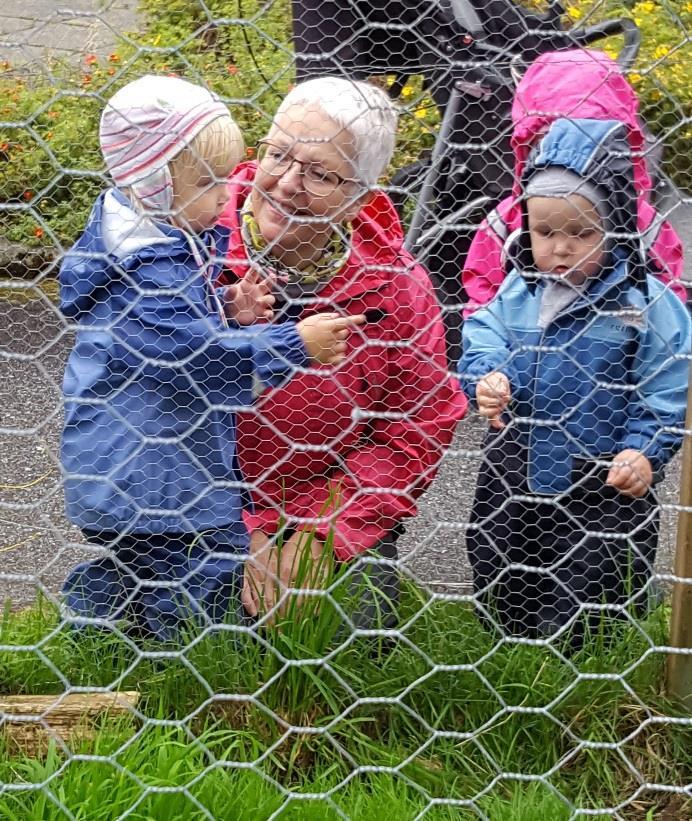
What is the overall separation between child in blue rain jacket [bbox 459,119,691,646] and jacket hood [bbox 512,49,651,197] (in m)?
0.04

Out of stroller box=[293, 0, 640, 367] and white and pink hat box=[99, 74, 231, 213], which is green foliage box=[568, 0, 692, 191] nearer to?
stroller box=[293, 0, 640, 367]

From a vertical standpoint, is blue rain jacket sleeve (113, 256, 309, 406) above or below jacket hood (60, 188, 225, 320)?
below

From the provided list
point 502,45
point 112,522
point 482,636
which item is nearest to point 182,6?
point 502,45

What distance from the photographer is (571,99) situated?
1.61m

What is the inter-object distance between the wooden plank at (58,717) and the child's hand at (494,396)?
0.56 m

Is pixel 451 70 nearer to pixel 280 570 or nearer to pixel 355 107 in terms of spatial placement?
pixel 355 107

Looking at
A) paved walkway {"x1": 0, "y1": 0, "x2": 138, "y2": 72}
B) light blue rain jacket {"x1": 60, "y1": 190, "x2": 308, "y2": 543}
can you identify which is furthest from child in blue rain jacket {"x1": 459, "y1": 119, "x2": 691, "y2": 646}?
paved walkway {"x1": 0, "y1": 0, "x2": 138, "y2": 72}

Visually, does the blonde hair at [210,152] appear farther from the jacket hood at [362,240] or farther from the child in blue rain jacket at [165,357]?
the jacket hood at [362,240]

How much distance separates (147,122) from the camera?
143 centimetres

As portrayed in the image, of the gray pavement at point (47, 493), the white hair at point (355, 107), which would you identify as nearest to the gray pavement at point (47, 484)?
the gray pavement at point (47, 493)

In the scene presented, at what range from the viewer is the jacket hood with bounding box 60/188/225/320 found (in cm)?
150

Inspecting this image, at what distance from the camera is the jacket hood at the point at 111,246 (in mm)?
1504

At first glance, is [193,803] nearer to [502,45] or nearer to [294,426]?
[294,426]

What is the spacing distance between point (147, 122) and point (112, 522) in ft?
1.65
